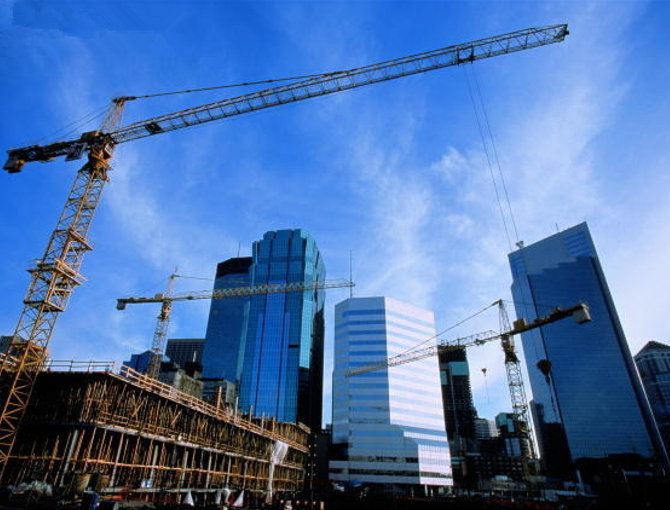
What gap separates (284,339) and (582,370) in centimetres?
12638

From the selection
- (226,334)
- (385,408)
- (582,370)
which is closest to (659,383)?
(582,370)

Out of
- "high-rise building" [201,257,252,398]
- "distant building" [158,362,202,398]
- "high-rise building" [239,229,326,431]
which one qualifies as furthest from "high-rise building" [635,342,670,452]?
"distant building" [158,362,202,398]

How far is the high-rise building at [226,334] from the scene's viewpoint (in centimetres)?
16888

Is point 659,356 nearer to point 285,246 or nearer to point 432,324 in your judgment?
point 432,324

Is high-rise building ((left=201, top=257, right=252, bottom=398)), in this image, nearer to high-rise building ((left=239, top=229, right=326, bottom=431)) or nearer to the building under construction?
high-rise building ((left=239, top=229, right=326, bottom=431))

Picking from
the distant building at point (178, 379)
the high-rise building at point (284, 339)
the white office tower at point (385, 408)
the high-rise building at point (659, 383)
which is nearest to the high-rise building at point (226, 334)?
the high-rise building at point (284, 339)

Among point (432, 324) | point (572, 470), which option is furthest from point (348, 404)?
point (572, 470)

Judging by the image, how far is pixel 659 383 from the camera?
625 ft

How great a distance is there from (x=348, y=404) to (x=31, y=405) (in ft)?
263

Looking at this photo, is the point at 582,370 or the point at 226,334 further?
the point at 226,334

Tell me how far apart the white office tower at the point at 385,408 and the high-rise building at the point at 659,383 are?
147021 mm

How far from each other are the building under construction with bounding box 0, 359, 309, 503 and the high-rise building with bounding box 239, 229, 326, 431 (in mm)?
100400

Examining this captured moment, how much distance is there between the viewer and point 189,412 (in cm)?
4222

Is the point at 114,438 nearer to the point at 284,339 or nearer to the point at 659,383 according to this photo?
the point at 284,339
